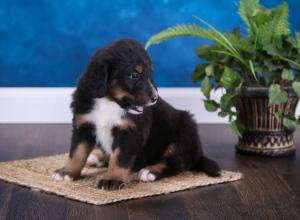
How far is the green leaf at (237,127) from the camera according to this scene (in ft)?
11.6

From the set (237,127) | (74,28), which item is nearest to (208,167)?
(237,127)

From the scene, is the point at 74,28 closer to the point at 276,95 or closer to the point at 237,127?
the point at 237,127

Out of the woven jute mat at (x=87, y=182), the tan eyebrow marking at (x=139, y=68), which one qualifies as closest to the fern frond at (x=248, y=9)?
the woven jute mat at (x=87, y=182)

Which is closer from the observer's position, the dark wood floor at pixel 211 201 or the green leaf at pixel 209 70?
the dark wood floor at pixel 211 201

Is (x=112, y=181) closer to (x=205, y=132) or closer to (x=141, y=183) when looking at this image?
(x=141, y=183)

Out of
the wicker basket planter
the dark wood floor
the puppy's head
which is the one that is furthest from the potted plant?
the puppy's head

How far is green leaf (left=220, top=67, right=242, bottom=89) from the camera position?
3.52 metres

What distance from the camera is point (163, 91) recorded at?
4.59 m

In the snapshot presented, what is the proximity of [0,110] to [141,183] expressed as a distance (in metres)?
1.91

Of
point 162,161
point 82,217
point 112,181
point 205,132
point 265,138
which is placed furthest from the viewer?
point 205,132

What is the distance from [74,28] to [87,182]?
175cm

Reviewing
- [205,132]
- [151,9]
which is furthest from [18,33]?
[205,132]

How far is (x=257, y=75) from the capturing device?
3682 mm

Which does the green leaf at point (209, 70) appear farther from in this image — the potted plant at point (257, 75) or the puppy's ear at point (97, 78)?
the puppy's ear at point (97, 78)
